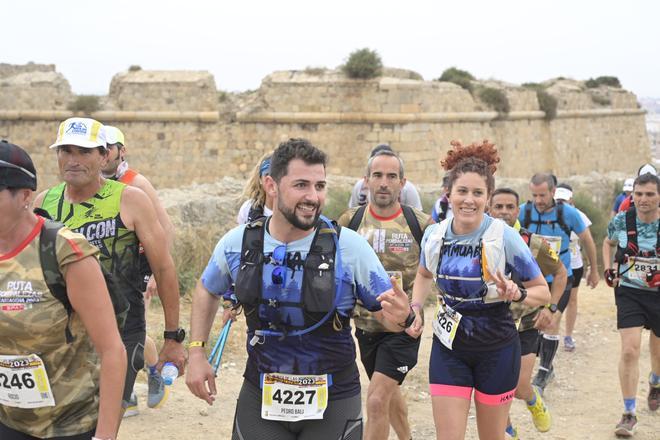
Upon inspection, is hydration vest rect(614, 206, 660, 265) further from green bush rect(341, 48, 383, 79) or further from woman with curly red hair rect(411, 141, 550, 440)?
green bush rect(341, 48, 383, 79)

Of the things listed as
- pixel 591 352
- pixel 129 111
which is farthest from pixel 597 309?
pixel 129 111

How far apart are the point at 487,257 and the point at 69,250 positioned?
2095 millimetres

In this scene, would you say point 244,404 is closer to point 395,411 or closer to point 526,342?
point 395,411

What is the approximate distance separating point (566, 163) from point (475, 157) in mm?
22456

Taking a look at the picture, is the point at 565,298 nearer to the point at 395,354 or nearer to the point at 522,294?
the point at 395,354

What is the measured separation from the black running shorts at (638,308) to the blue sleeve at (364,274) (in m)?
3.39

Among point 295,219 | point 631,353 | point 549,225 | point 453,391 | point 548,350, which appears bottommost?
point 548,350

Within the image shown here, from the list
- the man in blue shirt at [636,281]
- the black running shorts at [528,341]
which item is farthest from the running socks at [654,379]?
the black running shorts at [528,341]

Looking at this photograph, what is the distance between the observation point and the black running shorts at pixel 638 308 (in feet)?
19.0

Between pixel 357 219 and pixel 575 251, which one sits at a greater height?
pixel 357 219

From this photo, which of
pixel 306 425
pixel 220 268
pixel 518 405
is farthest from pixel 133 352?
pixel 518 405

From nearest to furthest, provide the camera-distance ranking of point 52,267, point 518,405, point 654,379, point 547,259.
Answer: point 52,267 → point 547,259 → point 654,379 → point 518,405

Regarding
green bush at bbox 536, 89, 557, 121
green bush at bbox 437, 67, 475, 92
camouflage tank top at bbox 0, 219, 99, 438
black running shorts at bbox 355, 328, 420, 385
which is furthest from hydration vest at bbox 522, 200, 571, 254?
green bush at bbox 536, 89, 557, 121

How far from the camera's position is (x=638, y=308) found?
19.2 ft
